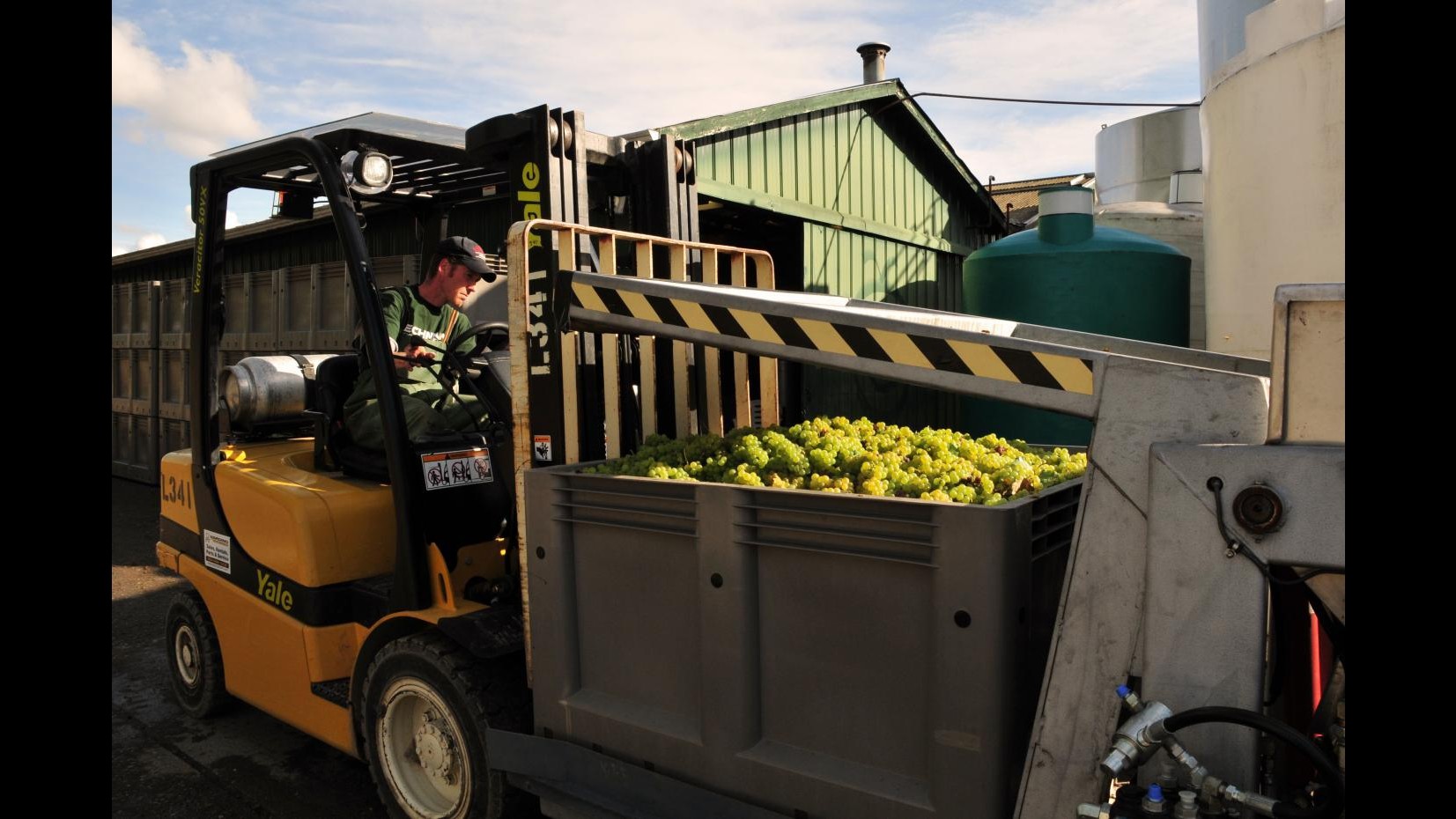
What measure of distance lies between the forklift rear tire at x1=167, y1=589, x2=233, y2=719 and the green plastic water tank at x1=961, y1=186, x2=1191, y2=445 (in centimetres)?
714

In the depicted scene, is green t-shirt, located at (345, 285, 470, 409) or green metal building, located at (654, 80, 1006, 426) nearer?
green t-shirt, located at (345, 285, 470, 409)

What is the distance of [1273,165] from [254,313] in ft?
37.9

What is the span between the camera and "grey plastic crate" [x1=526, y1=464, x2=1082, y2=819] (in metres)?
2.28

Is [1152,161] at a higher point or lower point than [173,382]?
higher

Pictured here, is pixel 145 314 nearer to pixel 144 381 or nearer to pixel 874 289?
pixel 144 381

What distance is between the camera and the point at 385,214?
12.2 m

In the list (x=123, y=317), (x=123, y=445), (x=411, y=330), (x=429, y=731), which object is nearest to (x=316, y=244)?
(x=123, y=317)

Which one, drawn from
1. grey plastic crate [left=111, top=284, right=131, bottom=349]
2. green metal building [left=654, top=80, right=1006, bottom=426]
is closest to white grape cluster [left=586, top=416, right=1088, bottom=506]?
green metal building [left=654, top=80, right=1006, bottom=426]

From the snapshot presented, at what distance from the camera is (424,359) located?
13.7ft

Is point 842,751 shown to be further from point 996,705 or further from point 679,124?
point 679,124

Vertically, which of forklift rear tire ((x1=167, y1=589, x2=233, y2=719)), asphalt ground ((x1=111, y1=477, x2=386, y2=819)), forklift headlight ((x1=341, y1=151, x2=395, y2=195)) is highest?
forklift headlight ((x1=341, y1=151, x2=395, y2=195))

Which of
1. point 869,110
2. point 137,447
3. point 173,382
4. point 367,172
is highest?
point 869,110

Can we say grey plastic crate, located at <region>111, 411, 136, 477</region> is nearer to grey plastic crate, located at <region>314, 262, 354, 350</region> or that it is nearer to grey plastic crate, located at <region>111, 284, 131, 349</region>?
grey plastic crate, located at <region>111, 284, 131, 349</region>

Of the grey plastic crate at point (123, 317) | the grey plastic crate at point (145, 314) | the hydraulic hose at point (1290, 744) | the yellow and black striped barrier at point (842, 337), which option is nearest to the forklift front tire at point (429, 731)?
the yellow and black striped barrier at point (842, 337)
